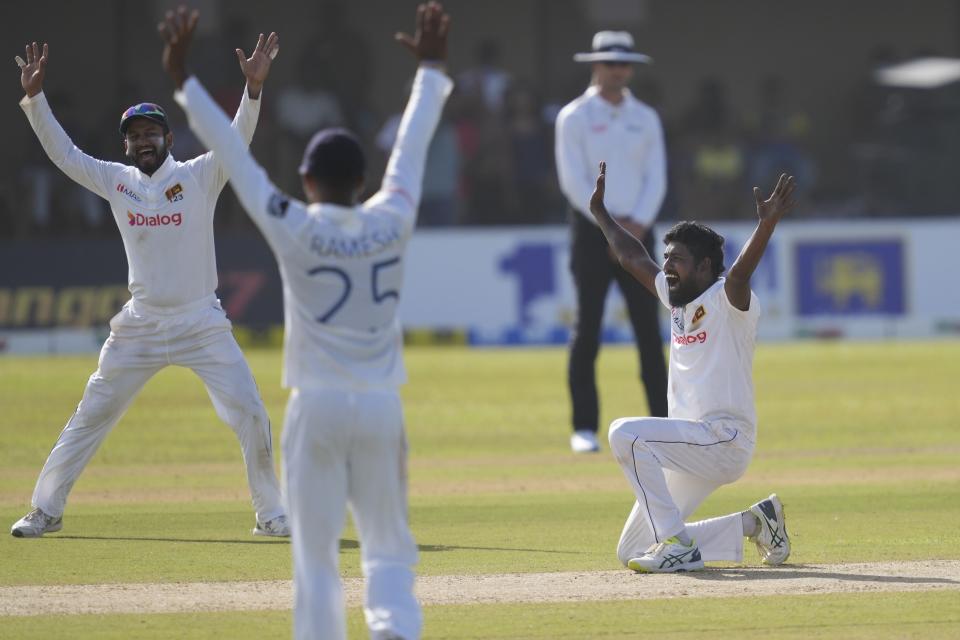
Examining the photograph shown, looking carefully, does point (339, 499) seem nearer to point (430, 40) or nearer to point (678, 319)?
point (430, 40)

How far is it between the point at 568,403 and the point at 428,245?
6.52m

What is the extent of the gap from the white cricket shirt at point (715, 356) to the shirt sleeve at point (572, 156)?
4.15 meters

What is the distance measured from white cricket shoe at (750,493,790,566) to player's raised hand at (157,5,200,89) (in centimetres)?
323

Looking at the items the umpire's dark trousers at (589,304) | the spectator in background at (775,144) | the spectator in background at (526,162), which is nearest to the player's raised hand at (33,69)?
the umpire's dark trousers at (589,304)

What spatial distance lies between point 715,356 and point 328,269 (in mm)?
2456

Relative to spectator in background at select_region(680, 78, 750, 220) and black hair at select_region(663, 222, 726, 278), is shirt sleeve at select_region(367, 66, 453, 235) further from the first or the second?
spectator in background at select_region(680, 78, 750, 220)

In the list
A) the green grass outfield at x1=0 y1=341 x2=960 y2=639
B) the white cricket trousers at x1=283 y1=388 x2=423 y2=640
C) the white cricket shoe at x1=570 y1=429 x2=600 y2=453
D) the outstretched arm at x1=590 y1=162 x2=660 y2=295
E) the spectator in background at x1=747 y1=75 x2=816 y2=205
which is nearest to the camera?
the white cricket trousers at x1=283 y1=388 x2=423 y2=640

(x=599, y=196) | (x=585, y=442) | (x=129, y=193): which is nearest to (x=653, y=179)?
(x=585, y=442)

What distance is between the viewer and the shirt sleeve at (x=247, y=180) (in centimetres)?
522

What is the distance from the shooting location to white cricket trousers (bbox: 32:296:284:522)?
8.17 meters

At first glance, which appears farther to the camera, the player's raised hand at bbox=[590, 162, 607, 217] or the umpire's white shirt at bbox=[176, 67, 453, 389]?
the player's raised hand at bbox=[590, 162, 607, 217]

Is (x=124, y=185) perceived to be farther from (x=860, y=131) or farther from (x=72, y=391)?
(x=860, y=131)

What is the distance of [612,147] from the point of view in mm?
11641

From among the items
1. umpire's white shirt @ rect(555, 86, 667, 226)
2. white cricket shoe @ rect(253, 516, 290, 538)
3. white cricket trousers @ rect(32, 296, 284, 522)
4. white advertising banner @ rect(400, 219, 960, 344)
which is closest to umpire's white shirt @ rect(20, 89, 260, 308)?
A: white cricket trousers @ rect(32, 296, 284, 522)
